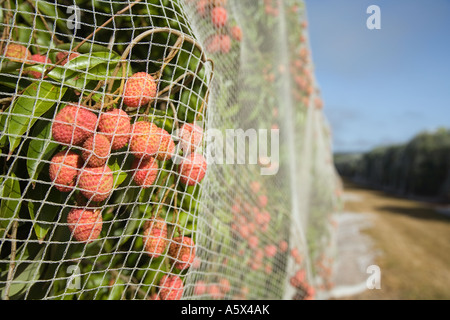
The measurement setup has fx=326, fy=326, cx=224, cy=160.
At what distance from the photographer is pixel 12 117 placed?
63cm

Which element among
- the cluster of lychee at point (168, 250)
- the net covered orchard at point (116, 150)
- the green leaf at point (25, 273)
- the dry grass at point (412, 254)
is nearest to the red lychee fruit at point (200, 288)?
the net covered orchard at point (116, 150)

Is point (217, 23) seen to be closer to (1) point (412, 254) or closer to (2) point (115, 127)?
(2) point (115, 127)

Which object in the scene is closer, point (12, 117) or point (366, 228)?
point (12, 117)

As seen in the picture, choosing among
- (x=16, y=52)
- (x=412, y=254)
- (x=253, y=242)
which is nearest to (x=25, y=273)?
(x=16, y=52)

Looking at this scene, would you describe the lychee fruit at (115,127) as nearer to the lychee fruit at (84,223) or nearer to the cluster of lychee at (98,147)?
the cluster of lychee at (98,147)

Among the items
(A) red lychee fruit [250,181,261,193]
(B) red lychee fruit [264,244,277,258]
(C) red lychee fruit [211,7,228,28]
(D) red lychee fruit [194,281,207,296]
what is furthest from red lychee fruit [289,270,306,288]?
(C) red lychee fruit [211,7,228,28]

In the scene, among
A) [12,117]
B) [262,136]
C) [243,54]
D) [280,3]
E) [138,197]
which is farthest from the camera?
[280,3]

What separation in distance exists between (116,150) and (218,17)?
0.72 metres

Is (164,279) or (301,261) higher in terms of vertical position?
(164,279)

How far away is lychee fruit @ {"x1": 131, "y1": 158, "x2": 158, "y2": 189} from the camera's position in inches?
29.6

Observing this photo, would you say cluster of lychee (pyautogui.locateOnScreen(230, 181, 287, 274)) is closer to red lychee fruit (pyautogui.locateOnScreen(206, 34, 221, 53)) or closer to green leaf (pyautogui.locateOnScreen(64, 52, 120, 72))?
red lychee fruit (pyautogui.locateOnScreen(206, 34, 221, 53))
